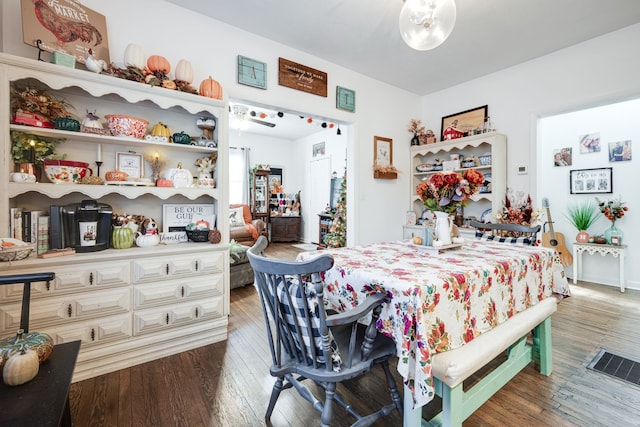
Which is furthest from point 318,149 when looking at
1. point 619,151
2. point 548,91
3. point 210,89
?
point 619,151

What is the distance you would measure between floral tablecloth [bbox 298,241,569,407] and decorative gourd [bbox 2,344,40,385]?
120 centimetres

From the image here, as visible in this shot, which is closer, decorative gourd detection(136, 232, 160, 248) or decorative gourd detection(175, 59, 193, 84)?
decorative gourd detection(136, 232, 160, 248)

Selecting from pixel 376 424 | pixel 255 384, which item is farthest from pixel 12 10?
pixel 376 424

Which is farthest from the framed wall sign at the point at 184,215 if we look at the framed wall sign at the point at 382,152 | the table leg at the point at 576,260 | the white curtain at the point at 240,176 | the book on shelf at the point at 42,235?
the table leg at the point at 576,260

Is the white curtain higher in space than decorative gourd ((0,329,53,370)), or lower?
Result: higher

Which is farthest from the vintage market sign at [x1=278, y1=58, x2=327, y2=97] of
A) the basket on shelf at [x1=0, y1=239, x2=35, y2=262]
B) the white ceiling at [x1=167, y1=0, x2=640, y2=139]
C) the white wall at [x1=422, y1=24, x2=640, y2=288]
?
the basket on shelf at [x1=0, y1=239, x2=35, y2=262]

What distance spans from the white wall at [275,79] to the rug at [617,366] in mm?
2355

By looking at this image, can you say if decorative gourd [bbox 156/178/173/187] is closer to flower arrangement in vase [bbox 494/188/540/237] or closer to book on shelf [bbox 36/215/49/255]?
book on shelf [bbox 36/215/49/255]

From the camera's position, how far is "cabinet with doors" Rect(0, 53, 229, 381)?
165 cm

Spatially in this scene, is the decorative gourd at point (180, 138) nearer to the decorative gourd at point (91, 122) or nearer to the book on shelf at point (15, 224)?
the decorative gourd at point (91, 122)

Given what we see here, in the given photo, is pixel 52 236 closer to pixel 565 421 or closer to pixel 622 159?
pixel 565 421

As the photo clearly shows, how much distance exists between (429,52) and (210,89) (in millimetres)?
2423

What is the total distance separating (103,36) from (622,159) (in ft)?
19.2

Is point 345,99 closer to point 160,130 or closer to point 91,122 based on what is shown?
point 160,130
